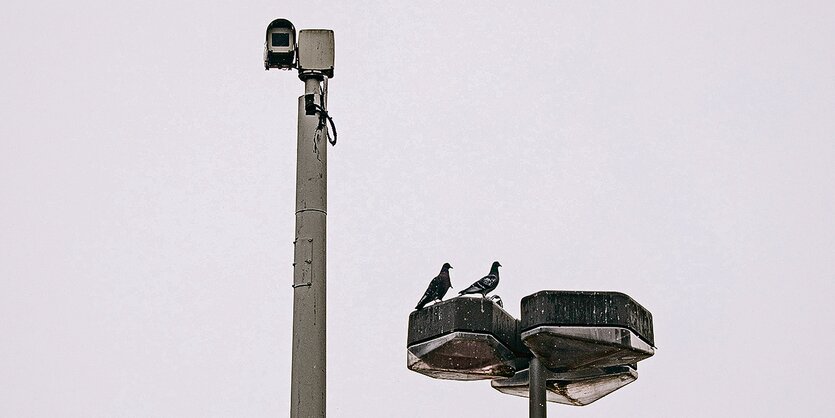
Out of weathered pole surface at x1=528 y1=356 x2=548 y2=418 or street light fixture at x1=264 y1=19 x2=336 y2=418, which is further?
weathered pole surface at x1=528 y1=356 x2=548 y2=418

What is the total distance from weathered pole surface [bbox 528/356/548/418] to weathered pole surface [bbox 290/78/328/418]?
243 inches

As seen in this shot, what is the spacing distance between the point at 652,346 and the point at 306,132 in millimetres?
6283

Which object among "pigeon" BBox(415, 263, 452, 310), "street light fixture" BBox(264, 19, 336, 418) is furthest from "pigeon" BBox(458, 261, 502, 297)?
"street light fixture" BBox(264, 19, 336, 418)

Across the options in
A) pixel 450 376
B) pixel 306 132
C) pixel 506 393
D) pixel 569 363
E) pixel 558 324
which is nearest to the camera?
pixel 306 132

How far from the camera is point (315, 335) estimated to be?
281 inches

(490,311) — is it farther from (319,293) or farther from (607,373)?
(319,293)

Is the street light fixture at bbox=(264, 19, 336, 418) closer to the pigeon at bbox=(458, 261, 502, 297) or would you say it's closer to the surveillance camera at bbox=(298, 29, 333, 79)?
the surveillance camera at bbox=(298, 29, 333, 79)

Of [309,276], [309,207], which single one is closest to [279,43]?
[309,207]

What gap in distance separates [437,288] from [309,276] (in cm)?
681

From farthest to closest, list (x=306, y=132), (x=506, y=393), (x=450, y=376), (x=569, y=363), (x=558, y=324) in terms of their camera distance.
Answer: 1. (x=506, y=393)
2. (x=450, y=376)
3. (x=569, y=363)
4. (x=558, y=324)
5. (x=306, y=132)

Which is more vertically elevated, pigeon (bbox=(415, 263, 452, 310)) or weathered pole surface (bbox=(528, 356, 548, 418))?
pigeon (bbox=(415, 263, 452, 310))

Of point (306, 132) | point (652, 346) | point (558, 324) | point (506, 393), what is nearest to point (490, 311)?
point (558, 324)

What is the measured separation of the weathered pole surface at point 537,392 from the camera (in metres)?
13.2

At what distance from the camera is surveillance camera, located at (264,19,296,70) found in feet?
25.2
